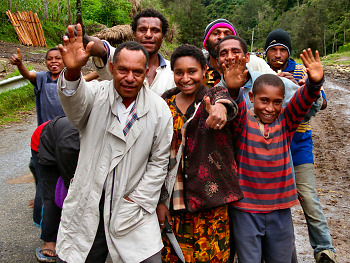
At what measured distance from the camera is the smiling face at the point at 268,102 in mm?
2508

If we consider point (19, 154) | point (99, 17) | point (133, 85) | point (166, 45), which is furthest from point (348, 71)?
point (133, 85)

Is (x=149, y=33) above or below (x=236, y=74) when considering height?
above

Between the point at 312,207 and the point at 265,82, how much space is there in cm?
134

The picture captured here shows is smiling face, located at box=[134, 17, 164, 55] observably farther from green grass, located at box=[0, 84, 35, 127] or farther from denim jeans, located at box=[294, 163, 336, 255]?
green grass, located at box=[0, 84, 35, 127]

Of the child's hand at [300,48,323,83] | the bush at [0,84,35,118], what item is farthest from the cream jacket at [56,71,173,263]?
the bush at [0,84,35,118]

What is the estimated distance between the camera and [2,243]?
344 centimetres

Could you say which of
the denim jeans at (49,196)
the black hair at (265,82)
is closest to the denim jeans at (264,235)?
the black hair at (265,82)

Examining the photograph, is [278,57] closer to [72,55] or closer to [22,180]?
[72,55]

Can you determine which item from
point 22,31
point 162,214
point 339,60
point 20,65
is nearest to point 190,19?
point 339,60

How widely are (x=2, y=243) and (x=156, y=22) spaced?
2745mm

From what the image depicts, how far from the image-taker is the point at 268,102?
8.30 ft

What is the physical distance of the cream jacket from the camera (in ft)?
7.27

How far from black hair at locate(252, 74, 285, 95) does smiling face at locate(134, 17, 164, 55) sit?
1.20m

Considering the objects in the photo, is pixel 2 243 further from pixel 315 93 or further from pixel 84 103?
pixel 315 93
